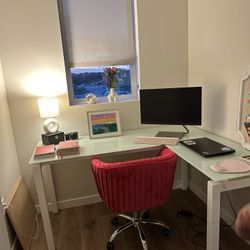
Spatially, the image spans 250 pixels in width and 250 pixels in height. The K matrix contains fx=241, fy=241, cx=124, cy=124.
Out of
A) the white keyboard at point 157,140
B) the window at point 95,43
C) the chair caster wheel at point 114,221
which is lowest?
the chair caster wheel at point 114,221

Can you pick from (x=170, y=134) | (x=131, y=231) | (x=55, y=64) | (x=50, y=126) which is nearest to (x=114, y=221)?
(x=131, y=231)

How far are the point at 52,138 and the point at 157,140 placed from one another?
98cm

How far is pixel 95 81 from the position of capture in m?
2.69

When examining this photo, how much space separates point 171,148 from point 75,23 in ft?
5.23

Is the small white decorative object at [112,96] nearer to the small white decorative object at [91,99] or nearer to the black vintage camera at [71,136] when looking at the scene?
the small white decorative object at [91,99]

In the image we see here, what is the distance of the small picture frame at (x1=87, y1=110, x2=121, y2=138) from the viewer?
2420mm

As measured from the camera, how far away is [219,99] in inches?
85.7

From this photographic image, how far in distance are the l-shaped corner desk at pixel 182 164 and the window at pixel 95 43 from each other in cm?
60

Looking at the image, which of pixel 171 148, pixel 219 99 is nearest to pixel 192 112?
pixel 219 99

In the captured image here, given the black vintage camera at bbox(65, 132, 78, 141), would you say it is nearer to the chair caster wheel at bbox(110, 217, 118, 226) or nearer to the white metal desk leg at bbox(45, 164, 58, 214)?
the white metal desk leg at bbox(45, 164, 58, 214)

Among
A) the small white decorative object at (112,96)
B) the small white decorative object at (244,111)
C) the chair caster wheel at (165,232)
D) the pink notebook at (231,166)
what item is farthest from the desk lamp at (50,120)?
the small white decorative object at (244,111)

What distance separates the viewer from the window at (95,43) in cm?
246

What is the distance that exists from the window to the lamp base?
51 cm

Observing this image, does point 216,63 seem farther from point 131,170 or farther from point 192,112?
point 131,170
